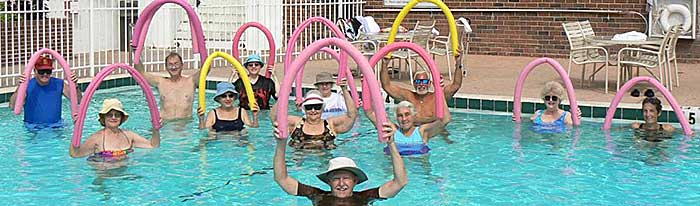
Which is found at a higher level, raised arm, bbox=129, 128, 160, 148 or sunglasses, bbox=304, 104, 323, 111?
sunglasses, bbox=304, 104, 323, 111

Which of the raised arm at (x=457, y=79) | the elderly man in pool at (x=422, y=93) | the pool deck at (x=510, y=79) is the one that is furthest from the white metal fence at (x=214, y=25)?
the raised arm at (x=457, y=79)

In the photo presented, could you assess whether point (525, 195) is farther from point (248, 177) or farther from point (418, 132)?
point (248, 177)

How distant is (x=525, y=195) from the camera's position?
7.92 metres

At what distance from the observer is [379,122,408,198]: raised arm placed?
5.95 m

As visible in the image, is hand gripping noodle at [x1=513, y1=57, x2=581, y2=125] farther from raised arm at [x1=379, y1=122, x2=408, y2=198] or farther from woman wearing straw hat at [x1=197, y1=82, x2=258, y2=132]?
raised arm at [x1=379, y1=122, x2=408, y2=198]

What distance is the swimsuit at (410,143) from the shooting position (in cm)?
905

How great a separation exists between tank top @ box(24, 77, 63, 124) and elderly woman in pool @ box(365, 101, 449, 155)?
3.30 metres

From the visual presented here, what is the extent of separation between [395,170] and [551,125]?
509cm

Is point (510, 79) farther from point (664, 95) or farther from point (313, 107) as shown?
point (313, 107)

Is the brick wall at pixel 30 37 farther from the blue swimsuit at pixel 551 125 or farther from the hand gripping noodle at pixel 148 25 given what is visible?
the blue swimsuit at pixel 551 125

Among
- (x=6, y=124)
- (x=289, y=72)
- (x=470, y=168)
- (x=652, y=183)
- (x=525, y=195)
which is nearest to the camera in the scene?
(x=289, y=72)

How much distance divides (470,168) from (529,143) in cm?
144

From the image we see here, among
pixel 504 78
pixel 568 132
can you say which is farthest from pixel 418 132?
pixel 504 78

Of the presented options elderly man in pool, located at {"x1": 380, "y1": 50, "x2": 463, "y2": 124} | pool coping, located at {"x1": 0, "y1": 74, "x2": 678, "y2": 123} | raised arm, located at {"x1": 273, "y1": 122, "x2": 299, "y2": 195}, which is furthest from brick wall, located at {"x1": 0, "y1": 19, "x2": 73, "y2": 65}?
raised arm, located at {"x1": 273, "y1": 122, "x2": 299, "y2": 195}
